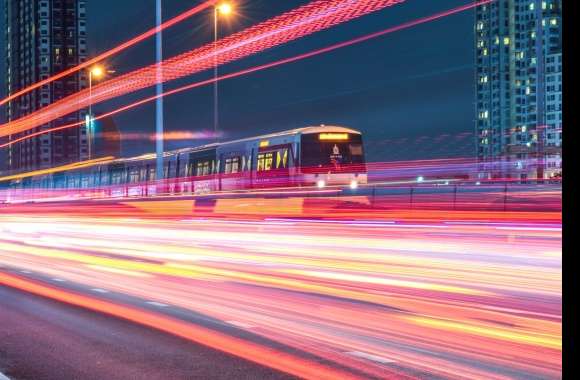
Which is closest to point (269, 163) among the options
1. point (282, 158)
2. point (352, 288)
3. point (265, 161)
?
point (265, 161)

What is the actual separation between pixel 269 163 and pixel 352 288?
67.6 feet

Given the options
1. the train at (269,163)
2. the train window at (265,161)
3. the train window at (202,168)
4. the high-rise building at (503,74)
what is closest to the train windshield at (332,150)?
the train at (269,163)

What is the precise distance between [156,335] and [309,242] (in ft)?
38.2

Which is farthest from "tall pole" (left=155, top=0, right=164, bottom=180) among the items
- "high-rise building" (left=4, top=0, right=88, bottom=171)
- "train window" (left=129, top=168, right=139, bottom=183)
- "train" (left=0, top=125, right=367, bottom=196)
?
"high-rise building" (left=4, top=0, right=88, bottom=171)

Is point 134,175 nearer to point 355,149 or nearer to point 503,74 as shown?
point 355,149

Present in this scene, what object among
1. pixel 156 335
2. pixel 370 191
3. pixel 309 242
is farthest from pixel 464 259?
pixel 370 191

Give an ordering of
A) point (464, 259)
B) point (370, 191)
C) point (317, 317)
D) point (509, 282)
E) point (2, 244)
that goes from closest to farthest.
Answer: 1. point (317, 317)
2. point (509, 282)
3. point (464, 259)
4. point (2, 244)
5. point (370, 191)

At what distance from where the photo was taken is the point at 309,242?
1981 cm

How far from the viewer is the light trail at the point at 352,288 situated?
7004 millimetres

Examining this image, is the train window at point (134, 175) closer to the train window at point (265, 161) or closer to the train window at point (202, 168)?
the train window at point (202, 168)

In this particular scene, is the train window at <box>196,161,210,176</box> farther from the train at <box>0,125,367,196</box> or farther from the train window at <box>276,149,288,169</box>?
the train window at <box>276,149,288,169</box>

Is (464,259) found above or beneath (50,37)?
beneath

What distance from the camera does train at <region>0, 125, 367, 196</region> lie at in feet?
103

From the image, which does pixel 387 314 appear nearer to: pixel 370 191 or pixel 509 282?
pixel 509 282
